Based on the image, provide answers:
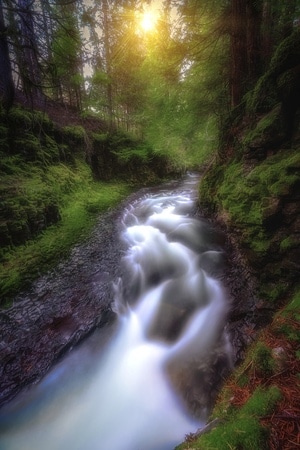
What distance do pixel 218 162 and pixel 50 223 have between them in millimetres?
4918

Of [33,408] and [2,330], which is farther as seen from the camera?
[2,330]

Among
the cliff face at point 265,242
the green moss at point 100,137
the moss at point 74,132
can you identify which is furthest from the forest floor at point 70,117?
the cliff face at point 265,242

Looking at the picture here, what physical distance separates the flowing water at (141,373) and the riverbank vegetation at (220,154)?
674 millimetres

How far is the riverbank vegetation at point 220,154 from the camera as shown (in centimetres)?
205

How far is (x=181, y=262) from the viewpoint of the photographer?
534 cm

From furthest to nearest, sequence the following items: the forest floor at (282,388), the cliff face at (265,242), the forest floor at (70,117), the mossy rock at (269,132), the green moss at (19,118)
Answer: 1. the forest floor at (70,117)
2. the green moss at (19,118)
3. the mossy rock at (269,132)
4. the cliff face at (265,242)
5. the forest floor at (282,388)

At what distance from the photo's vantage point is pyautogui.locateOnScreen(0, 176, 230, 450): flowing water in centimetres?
269

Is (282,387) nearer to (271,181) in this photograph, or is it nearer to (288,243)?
(288,243)

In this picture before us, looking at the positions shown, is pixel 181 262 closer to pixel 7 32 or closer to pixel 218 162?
pixel 218 162

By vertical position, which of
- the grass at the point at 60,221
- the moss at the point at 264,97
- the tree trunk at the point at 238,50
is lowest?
the grass at the point at 60,221

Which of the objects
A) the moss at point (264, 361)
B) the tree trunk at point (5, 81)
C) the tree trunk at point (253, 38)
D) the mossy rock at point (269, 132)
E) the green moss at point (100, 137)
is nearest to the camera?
the moss at point (264, 361)

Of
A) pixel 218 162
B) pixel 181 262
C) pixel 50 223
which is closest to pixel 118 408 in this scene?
pixel 181 262

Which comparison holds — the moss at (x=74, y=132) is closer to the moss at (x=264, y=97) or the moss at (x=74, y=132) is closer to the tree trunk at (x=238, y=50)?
the tree trunk at (x=238, y=50)

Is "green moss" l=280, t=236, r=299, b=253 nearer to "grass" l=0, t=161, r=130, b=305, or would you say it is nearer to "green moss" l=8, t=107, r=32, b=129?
"grass" l=0, t=161, r=130, b=305
